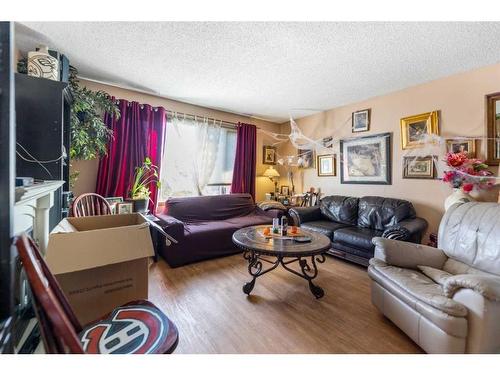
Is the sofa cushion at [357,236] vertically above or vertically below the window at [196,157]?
below

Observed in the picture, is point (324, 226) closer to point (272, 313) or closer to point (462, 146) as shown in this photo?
point (272, 313)

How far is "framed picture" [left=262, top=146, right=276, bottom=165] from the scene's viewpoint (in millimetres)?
4953

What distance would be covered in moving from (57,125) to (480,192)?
408 centimetres

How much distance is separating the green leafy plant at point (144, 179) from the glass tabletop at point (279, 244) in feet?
5.44

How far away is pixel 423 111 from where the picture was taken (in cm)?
296

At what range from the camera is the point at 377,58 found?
228cm

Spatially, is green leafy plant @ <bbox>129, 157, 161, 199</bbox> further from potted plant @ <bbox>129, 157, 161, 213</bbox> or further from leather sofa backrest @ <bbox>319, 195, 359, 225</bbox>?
leather sofa backrest @ <bbox>319, 195, 359, 225</bbox>

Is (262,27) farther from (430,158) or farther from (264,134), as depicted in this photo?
(264,134)

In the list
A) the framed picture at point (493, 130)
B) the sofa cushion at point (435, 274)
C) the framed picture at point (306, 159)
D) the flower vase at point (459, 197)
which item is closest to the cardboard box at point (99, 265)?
the sofa cushion at point (435, 274)

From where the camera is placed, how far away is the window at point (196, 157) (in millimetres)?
3734

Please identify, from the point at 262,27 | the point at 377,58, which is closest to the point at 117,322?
the point at 262,27

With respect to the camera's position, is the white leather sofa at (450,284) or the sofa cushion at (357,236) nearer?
the white leather sofa at (450,284)

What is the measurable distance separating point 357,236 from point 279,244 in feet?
4.24

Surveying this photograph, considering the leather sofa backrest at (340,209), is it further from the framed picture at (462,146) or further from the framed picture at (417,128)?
the framed picture at (462,146)
